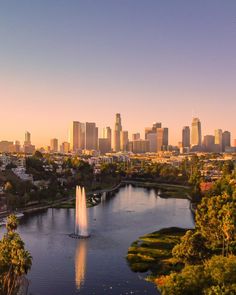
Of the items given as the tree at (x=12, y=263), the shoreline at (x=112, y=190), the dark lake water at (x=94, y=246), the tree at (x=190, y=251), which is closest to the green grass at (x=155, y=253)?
the dark lake water at (x=94, y=246)

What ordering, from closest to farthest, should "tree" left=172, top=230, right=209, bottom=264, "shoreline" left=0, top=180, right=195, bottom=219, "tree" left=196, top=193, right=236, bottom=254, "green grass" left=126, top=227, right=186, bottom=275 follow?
"tree" left=172, top=230, right=209, bottom=264 < "green grass" left=126, top=227, right=186, bottom=275 < "tree" left=196, top=193, right=236, bottom=254 < "shoreline" left=0, top=180, right=195, bottom=219

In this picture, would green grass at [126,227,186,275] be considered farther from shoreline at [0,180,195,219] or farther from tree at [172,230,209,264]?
shoreline at [0,180,195,219]

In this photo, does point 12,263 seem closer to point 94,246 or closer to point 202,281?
point 202,281

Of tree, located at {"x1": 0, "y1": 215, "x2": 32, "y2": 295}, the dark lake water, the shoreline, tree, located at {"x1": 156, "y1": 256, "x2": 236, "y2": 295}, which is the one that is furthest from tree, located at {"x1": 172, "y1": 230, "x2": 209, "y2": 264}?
the shoreline

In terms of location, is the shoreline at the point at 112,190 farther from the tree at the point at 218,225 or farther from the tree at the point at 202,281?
the tree at the point at 202,281

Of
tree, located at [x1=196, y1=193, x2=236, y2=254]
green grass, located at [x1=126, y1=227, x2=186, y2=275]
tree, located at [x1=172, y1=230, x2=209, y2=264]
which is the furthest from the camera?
tree, located at [x1=196, y1=193, x2=236, y2=254]

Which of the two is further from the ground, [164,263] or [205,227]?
[205,227]

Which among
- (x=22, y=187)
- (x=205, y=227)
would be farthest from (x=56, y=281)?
(x=22, y=187)

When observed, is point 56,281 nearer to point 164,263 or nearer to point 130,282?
point 130,282
